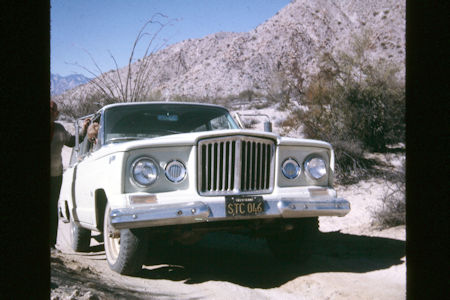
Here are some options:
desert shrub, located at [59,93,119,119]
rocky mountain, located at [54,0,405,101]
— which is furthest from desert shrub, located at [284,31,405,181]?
rocky mountain, located at [54,0,405,101]

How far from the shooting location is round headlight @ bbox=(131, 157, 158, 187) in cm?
369

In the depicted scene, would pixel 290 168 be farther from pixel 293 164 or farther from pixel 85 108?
pixel 85 108

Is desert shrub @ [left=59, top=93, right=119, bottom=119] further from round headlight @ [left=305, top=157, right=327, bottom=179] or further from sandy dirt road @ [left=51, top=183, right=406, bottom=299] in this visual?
round headlight @ [left=305, top=157, right=327, bottom=179]

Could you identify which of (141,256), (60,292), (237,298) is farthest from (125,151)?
(237,298)

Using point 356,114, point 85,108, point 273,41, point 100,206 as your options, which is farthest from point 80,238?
point 273,41

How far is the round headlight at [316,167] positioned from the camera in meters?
4.29

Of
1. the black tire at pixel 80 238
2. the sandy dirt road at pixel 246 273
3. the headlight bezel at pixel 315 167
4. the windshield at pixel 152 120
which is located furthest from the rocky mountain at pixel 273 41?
the headlight bezel at pixel 315 167

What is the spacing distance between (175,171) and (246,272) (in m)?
1.48

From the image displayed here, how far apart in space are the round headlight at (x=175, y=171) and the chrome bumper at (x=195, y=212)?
0.25 metres

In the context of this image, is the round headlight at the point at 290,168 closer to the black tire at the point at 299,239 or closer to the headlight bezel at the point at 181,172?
the black tire at the point at 299,239

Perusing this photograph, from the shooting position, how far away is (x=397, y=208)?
686 cm

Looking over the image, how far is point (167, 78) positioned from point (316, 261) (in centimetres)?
4459

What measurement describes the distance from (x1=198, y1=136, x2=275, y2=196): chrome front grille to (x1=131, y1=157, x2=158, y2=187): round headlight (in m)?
0.39
